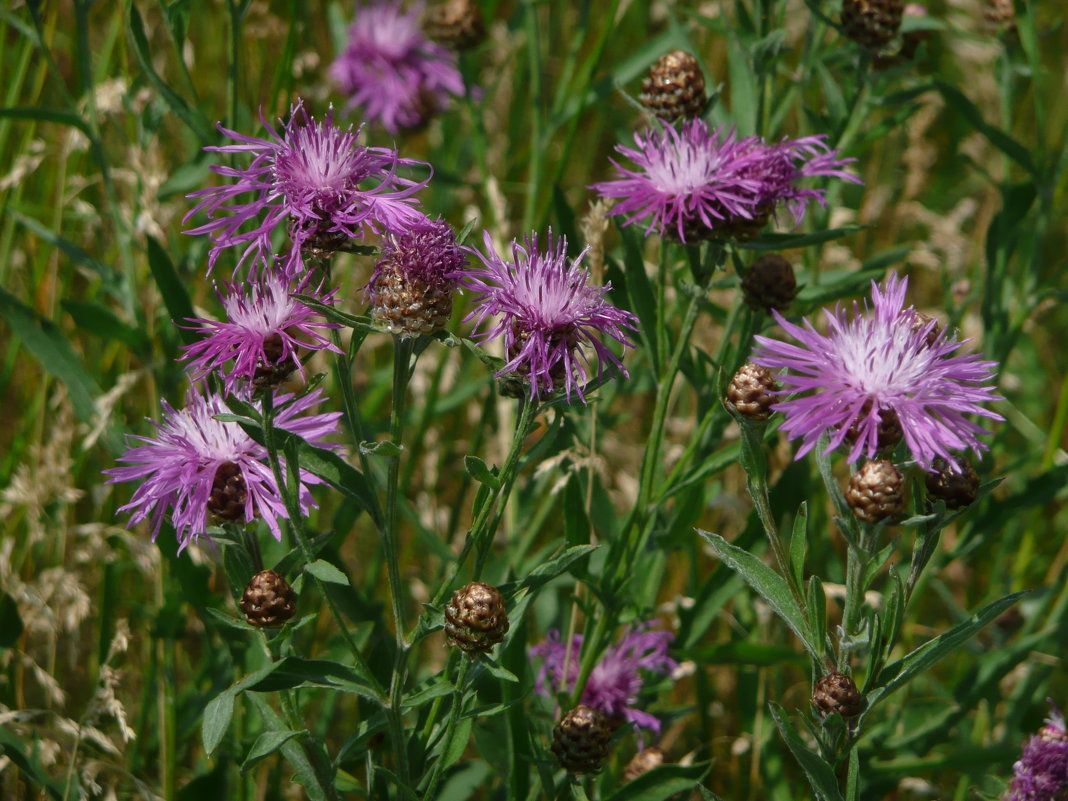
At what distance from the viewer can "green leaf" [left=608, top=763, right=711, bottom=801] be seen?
2002 millimetres

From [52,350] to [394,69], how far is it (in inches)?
72.8

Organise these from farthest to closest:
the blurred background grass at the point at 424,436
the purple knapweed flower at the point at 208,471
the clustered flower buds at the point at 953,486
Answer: the blurred background grass at the point at 424,436, the purple knapweed flower at the point at 208,471, the clustered flower buds at the point at 953,486

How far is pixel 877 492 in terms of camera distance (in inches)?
62.1

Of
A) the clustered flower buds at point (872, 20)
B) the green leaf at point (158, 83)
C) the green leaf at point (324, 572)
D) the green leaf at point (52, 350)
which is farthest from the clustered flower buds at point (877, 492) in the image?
the green leaf at point (52, 350)

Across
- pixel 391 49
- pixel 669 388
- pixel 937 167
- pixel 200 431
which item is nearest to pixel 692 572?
pixel 669 388

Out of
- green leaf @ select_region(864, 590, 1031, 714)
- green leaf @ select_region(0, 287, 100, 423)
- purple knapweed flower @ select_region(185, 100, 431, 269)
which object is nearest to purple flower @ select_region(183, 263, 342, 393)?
purple knapweed flower @ select_region(185, 100, 431, 269)

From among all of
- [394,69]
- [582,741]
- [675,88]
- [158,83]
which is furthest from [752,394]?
[394,69]

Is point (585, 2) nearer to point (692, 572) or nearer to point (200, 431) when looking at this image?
point (692, 572)

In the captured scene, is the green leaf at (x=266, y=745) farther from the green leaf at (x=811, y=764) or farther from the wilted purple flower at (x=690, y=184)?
the wilted purple flower at (x=690, y=184)

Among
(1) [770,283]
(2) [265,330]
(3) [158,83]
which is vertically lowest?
(2) [265,330]

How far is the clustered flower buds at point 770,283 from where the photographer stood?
2072 millimetres

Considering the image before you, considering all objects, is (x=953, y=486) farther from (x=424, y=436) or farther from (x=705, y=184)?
(x=424, y=436)

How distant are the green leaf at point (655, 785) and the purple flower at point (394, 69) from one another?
7.93ft

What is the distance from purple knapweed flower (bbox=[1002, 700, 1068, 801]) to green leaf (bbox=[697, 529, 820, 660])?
0.53 metres
